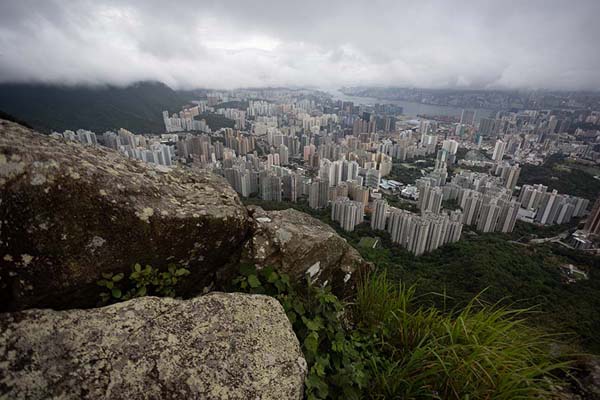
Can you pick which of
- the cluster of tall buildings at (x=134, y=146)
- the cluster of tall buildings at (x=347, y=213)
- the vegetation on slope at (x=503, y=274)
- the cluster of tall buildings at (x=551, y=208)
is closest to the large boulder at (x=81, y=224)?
the vegetation on slope at (x=503, y=274)

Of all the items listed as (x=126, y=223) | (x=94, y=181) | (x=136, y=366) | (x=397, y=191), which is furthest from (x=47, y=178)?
(x=397, y=191)

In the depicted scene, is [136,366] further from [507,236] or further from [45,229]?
[507,236]

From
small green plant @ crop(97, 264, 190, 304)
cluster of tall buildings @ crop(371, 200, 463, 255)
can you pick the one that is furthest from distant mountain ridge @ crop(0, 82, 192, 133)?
small green plant @ crop(97, 264, 190, 304)

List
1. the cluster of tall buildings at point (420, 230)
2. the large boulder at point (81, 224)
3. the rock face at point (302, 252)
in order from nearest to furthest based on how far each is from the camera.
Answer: the large boulder at point (81, 224) → the rock face at point (302, 252) → the cluster of tall buildings at point (420, 230)

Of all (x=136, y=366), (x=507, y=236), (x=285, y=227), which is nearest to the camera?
(x=136, y=366)

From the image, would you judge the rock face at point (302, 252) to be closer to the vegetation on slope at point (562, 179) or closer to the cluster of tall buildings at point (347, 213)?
the cluster of tall buildings at point (347, 213)

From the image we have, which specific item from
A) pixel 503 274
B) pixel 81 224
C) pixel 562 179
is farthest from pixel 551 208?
pixel 81 224

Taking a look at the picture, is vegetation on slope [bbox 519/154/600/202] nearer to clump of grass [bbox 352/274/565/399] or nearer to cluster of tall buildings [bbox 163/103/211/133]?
clump of grass [bbox 352/274/565/399]
